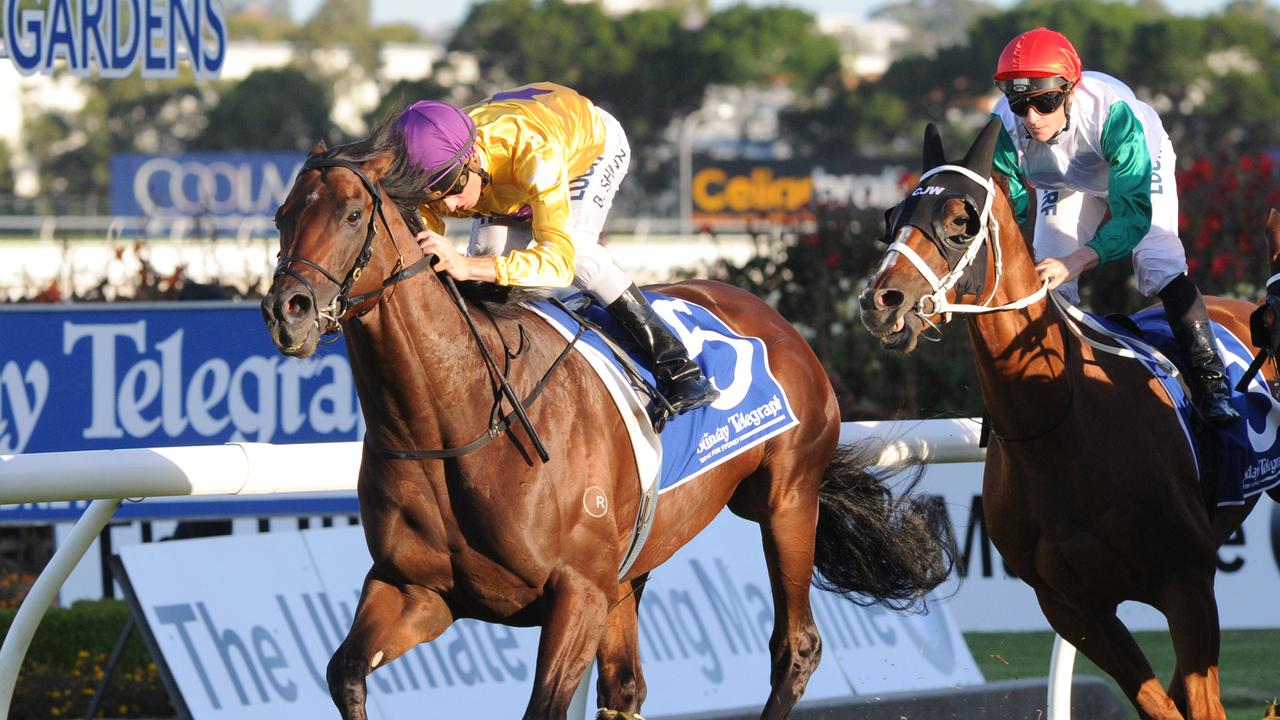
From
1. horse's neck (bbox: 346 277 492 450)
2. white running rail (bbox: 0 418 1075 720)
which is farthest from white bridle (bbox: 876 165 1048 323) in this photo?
white running rail (bbox: 0 418 1075 720)

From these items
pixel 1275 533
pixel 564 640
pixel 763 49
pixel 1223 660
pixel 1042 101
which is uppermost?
pixel 1042 101

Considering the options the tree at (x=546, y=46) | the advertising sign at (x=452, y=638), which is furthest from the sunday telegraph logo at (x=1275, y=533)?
the tree at (x=546, y=46)

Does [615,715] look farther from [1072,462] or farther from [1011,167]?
[1011,167]

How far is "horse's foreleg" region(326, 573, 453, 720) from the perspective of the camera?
3525 mm

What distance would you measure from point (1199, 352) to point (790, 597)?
121cm

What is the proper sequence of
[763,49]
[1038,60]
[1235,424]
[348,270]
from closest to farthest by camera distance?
[348,270]
[1038,60]
[1235,424]
[763,49]

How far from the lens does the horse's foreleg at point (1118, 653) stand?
14.2ft

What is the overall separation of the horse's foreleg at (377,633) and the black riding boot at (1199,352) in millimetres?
1957

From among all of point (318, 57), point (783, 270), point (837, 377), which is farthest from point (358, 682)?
point (318, 57)

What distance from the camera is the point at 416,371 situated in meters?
3.55

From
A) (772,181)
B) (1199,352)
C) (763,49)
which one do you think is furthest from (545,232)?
(763,49)

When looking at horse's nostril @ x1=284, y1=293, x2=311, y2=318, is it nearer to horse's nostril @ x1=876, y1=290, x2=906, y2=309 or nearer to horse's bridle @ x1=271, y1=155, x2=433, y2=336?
horse's bridle @ x1=271, y1=155, x2=433, y2=336

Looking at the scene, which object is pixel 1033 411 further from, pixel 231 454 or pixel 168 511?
pixel 168 511

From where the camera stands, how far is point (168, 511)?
19.6 ft
